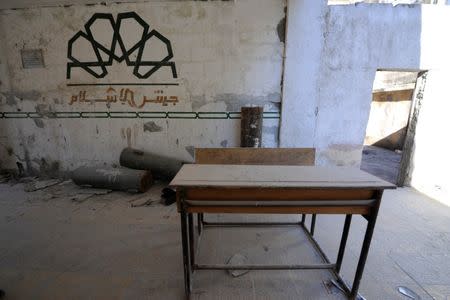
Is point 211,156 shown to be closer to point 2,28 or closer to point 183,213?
point 183,213

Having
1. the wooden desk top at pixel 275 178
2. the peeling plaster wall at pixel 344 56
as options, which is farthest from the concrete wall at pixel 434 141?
the wooden desk top at pixel 275 178

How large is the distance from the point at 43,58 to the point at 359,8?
4774mm

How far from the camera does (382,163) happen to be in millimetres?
4949

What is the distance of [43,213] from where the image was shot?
267 cm

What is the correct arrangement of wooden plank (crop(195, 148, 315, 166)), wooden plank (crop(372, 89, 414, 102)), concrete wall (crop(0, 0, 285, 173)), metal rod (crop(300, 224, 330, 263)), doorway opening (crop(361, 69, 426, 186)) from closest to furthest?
1. metal rod (crop(300, 224, 330, 263))
2. wooden plank (crop(195, 148, 315, 166))
3. concrete wall (crop(0, 0, 285, 173))
4. doorway opening (crop(361, 69, 426, 186))
5. wooden plank (crop(372, 89, 414, 102))

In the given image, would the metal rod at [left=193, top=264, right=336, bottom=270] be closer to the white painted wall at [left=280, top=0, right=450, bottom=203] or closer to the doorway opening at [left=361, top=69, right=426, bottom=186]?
the white painted wall at [left=280, top=0, right=450, bottom=203]

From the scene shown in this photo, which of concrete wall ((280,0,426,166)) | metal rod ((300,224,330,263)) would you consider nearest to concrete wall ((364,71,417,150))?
concrete wall ((280,0,426,166))

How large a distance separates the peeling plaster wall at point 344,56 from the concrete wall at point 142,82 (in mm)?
249

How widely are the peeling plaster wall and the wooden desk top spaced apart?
1899 mm

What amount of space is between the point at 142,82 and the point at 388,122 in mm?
7193

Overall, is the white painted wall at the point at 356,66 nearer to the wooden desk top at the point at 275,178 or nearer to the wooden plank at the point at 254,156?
the wooden plank at the point at 254,156

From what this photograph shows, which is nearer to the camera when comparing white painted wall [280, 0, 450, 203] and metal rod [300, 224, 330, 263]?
metal rod [300, 224, 330, 263]

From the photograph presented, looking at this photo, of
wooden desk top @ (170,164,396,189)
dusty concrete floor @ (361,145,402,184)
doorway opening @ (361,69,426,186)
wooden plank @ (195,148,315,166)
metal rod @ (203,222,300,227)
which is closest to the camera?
wooden desk top @ (170,164,396,189)

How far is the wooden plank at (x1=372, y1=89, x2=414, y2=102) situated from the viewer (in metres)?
6.09
